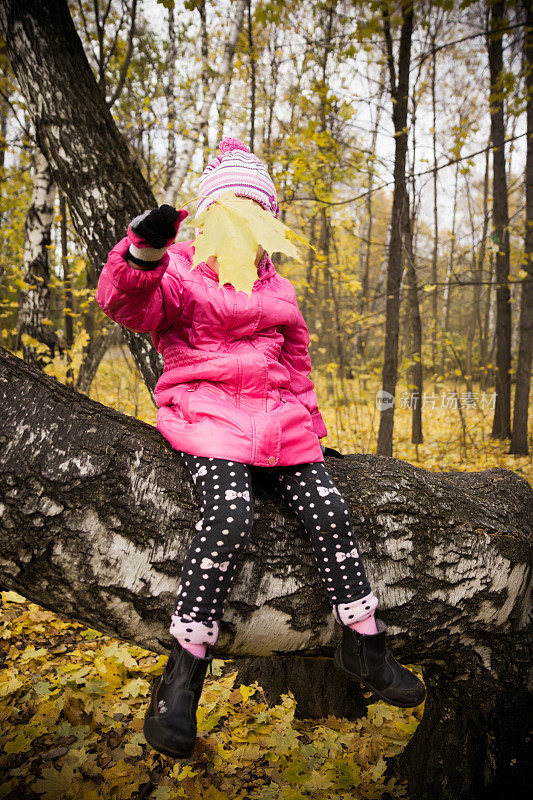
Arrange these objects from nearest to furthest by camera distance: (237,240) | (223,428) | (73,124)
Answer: (237,240) < (223,428) < (73,124)

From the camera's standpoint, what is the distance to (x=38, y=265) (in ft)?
17.9

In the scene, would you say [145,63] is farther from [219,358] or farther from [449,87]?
[219,358]

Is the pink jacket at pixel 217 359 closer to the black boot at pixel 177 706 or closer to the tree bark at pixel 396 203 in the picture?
the black boot at pixel 177 706

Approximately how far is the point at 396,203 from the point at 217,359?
438cm

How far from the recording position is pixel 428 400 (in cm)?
1561

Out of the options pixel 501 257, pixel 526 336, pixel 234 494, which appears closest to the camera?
pixel 234 494

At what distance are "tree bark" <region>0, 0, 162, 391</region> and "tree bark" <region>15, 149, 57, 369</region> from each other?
318cm

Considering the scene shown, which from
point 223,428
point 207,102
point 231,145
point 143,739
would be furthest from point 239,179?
point 207,102

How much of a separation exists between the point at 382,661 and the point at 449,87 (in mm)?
13315

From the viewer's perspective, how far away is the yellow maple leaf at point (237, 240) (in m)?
1.03

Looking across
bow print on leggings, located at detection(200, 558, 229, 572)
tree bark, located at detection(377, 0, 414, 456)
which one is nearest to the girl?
bow print on leggings, located at detection(200, 558, 229, 572)

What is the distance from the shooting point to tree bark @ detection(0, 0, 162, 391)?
222cm

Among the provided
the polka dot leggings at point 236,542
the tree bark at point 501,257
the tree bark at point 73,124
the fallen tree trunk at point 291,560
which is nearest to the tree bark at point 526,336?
the tree bark at point 501,257

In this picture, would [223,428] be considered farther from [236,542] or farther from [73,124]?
[73,124]
